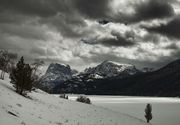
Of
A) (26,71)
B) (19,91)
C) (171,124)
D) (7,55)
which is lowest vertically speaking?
(171,124)

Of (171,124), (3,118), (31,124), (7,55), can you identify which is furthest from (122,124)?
(171,124)

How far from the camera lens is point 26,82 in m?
49.8

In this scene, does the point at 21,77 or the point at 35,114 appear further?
the point at 21,77

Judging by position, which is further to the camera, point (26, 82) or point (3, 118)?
point (26, 82)

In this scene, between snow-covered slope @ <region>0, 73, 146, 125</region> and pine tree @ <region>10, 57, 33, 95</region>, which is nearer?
snow-covered slope @ <region>0, 73, 146, 125</region>

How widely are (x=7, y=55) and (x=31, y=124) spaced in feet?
240

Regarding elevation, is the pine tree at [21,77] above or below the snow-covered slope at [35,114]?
above

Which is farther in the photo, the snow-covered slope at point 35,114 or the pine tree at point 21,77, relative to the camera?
the pine tree at point 21,77

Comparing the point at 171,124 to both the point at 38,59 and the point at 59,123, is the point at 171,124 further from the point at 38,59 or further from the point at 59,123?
the point at 59,123

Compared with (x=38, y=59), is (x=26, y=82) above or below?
below

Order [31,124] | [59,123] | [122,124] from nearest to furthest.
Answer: [31,124] → [59,123] → [122,124]

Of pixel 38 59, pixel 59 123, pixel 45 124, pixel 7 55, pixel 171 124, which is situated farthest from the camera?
pixel 171 124

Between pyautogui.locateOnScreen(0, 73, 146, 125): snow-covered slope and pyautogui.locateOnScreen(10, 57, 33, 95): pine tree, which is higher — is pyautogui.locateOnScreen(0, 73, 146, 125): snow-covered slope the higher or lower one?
the lower one

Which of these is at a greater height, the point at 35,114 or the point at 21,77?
the point at 21,77
